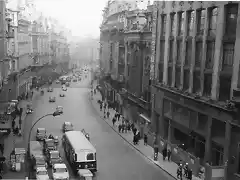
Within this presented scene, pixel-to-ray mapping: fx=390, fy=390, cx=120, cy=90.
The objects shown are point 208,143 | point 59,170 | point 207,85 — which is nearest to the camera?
point 59,170

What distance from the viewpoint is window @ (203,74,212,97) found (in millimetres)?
31212

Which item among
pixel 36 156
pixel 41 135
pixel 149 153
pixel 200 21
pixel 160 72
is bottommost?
pixel 149 153

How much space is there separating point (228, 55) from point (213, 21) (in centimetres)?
355

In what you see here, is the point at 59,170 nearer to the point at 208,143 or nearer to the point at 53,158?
the point at 53,158

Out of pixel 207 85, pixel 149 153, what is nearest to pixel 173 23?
pixel 207 85

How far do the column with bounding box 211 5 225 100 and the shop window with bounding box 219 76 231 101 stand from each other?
1.11 feet

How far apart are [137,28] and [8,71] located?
18633 mm

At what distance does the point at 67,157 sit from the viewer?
33312mm

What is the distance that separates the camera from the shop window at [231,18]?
28141mm

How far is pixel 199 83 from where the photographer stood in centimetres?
3291

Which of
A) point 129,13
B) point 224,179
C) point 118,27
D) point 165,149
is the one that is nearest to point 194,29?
point 165,149

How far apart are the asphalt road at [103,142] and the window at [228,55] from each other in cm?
951

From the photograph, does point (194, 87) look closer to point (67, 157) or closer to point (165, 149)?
point (165, 149)

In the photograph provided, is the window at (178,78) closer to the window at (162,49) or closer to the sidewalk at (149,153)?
the window at (162,49)
